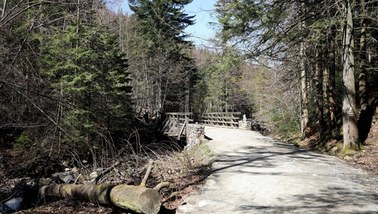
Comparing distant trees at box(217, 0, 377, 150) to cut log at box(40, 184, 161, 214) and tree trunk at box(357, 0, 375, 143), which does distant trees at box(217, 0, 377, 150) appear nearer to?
tree trunk at box(357, 0, 375, 143)

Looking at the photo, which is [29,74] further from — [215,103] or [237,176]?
[215,103]

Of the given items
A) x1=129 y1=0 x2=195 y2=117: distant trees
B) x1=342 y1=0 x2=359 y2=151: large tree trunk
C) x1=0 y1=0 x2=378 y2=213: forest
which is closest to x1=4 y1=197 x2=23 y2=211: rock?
x1=0 y1=0 x2=378 y2=213: forest

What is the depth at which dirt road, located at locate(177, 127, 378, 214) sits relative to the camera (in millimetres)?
5922

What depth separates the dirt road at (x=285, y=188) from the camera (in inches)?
233

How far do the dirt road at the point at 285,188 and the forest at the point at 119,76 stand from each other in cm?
193

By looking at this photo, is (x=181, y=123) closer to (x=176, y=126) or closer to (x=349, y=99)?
(x=176, y=126)

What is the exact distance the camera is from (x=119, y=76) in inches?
771

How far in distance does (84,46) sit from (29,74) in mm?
10042

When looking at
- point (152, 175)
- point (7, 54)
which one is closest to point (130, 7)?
point (152, 175)

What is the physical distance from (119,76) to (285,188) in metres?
14.0

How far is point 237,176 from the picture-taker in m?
8.46

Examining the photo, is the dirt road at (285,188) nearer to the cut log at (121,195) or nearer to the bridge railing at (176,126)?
the cut log at (121,195)

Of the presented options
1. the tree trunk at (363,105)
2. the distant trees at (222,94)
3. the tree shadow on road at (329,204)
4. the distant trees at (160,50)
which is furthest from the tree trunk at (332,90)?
the distant trees at (222,94)

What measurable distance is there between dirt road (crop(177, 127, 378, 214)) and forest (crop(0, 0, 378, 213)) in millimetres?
1930
